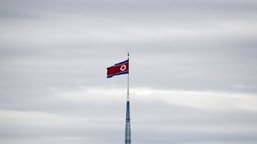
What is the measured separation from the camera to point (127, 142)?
85.4 meters

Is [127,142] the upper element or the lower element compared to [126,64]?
lower

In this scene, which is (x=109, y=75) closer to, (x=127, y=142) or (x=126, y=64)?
(x=126, y=64)

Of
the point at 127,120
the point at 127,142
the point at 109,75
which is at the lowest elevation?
the point at 127,142

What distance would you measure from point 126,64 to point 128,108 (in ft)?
38.5

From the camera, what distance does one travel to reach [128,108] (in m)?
83.4

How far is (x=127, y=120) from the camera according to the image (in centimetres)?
8594

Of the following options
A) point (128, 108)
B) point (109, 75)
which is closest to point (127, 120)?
point (128, 108)

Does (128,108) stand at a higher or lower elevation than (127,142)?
higher

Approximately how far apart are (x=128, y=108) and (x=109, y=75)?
1018 cm

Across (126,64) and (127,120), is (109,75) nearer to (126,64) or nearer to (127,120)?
(126,64)

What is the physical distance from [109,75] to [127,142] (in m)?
19.2

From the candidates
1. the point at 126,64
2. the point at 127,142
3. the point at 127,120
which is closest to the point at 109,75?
the point at 126,64

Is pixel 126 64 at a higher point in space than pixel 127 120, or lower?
higher

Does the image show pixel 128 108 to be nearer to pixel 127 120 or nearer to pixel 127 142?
pixel 127 120
